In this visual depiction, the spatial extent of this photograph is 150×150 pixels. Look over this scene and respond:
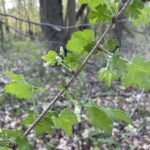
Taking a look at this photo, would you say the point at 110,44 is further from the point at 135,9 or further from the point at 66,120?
the point at 66,120

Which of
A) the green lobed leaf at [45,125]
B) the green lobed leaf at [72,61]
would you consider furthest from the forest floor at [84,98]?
the green lobed leaf at [72,61]

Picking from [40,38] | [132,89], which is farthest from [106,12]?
[40,38]

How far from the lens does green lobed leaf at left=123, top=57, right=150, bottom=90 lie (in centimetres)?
70

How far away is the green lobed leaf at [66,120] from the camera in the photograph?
2.61 ft

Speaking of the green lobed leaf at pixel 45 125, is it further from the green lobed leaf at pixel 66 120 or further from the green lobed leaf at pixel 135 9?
the green lobed leaf at pixel 135 9

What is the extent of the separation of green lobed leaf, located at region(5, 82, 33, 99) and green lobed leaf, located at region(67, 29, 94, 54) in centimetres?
13

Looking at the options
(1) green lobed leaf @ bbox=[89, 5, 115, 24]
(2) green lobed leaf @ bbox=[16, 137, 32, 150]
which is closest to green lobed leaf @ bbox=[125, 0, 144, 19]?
(1) green lobed leaf @ bbox=[89, 5, 115, 24]

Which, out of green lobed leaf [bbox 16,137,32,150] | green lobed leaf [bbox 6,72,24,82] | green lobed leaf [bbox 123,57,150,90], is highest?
green lobed leaf [bbox 123,57,150,90]

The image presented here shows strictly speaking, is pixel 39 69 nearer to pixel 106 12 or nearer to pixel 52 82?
pixel 52 82

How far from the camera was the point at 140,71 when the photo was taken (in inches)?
27.5

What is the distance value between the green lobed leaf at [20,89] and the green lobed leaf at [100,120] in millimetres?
161

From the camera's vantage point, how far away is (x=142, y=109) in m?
6.41

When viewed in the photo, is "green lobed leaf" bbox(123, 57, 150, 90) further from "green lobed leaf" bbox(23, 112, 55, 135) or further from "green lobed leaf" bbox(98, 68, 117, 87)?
"green lobed leaf" bbox(23, 112, 55, 135)

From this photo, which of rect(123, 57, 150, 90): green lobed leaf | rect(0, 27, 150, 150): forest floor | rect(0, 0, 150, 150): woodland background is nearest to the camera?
rect(123, 57, 150, 90): green lobed leaf
